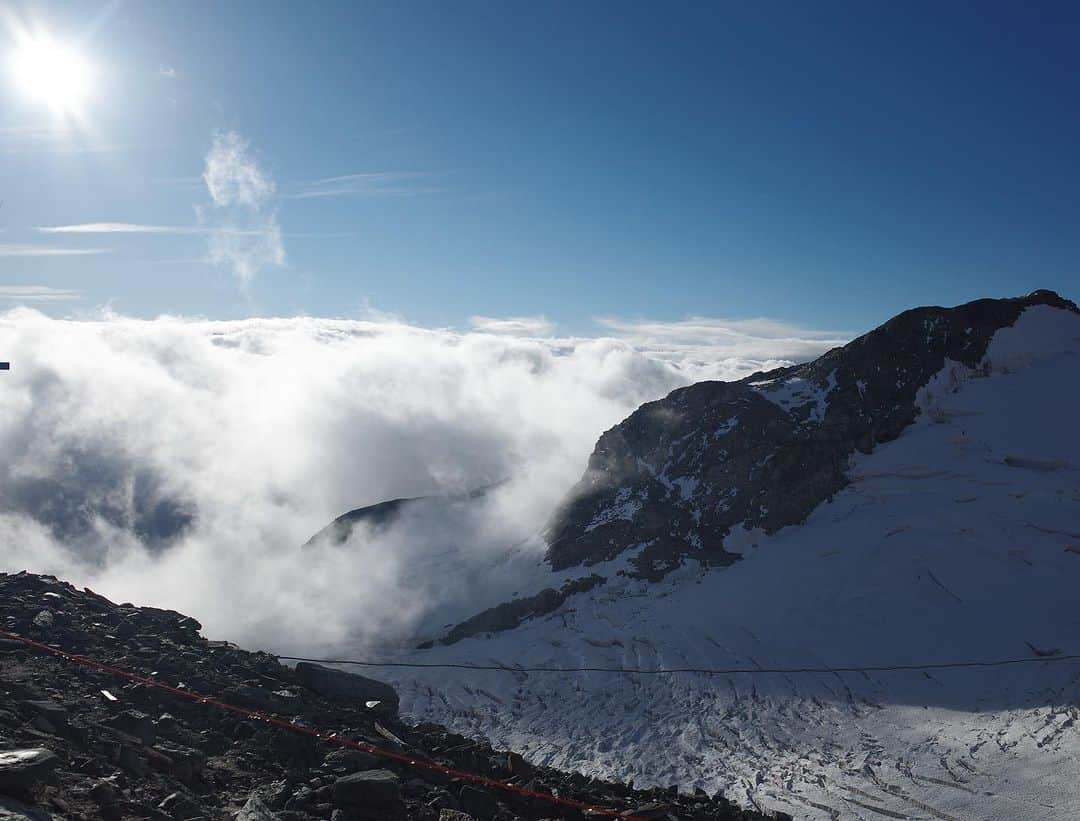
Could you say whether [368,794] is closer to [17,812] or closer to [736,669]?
[17,812]

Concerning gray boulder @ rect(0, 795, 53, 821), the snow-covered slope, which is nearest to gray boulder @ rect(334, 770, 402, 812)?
gray boulder @ rect(0, 795, 53, 821)

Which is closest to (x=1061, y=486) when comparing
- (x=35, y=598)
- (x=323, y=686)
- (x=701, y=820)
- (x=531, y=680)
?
(x=531, y=680)

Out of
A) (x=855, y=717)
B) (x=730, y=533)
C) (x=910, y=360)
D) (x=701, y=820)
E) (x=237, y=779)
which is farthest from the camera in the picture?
(x=910, y=360)

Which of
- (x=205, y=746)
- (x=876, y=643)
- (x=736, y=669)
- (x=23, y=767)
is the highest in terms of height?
(x=23, y=767)

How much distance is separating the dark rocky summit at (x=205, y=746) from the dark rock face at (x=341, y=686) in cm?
4

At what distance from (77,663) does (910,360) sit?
55.5m

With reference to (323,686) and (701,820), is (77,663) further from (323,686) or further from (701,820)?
(701,820)

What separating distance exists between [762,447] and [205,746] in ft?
155

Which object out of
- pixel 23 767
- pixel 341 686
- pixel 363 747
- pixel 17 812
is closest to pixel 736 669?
pixel 341 686

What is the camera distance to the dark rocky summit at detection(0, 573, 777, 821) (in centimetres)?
1084

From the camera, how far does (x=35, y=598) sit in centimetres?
2156

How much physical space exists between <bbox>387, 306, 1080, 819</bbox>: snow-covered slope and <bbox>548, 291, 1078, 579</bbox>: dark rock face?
137 cm

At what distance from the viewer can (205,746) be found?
14.2m

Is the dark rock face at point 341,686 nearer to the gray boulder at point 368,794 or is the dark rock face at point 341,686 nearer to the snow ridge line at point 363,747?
the snow ridge line at point 363,747
